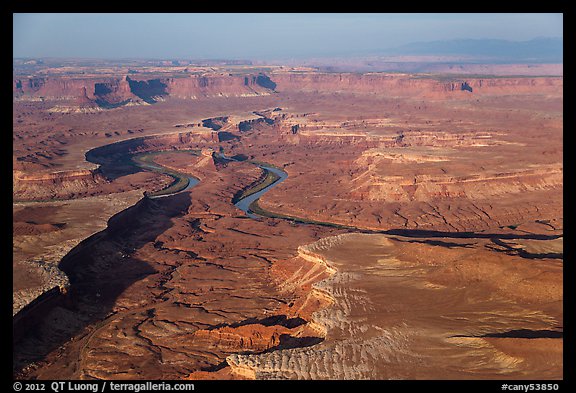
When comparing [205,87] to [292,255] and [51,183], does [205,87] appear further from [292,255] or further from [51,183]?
[292,255]

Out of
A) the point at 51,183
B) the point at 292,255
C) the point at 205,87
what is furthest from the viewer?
the point at 205,87

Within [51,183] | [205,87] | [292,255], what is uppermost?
[205,87]

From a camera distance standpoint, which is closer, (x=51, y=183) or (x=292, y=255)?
(x=292, y=255)

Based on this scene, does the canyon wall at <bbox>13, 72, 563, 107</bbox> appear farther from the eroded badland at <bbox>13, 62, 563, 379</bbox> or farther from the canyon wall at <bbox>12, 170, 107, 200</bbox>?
the canyon wall at <bbox>12, 170, 107, 200</bbox>

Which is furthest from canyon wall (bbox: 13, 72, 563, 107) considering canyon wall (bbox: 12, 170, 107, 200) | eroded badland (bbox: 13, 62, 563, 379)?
canyon wall (bbox: 12, 170, 107, 200)

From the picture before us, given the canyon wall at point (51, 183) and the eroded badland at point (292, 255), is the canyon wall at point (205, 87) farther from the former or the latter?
the canyon wall at point (51, 183)

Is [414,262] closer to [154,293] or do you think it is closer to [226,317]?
[226,317]

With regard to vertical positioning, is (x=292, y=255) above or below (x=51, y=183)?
below

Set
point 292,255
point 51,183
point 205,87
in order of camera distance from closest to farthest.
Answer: point 292,255 < point 51,183 < point 205,87

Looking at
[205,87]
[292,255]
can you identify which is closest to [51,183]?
[292,255]
